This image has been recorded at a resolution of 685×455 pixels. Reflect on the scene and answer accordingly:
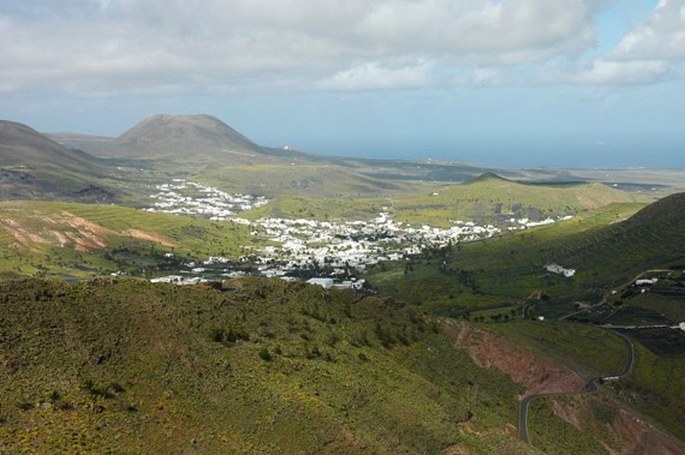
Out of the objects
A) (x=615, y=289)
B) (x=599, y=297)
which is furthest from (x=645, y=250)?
(x=599, y=297)

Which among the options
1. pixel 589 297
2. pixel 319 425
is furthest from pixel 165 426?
pixel 589 297

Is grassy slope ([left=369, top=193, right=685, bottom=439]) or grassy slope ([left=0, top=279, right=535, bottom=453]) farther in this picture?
grassy slope ([left=369, top=193, right=685, bottom=439])

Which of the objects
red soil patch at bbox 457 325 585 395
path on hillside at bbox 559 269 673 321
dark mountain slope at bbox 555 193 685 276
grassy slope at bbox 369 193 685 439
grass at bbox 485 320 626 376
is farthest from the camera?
dark mountain slope at bbox 555 193 685 276

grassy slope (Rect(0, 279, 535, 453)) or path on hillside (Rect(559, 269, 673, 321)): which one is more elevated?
grassy slope (Rect(0, 279, 535, 453))

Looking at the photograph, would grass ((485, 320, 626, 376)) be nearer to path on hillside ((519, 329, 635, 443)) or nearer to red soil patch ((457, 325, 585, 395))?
path on hillside ((519, 329, 635, 443))

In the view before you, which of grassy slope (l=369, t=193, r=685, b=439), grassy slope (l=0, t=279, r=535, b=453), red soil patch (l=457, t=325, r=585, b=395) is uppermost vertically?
grassy slope (l=0, t=279, r=535, b=453)

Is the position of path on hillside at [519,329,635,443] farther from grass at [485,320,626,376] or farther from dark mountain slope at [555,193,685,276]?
dark mountain slope at [555,193,685,276]

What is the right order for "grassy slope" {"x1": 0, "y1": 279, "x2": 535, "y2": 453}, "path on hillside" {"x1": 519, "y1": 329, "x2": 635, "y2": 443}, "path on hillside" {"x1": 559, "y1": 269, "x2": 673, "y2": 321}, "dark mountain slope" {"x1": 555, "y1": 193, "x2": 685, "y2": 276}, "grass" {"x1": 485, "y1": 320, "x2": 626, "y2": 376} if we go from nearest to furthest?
"grassy slope" {"x1": 0, "y1": 279, "x2": 535, "y2": 453} → "path on hillside" {"x1": 519, "y1": 329, "x2": 635, "y2": 443} → "grass" {"x1": 485, "y1": 320, "x2": 626, "y2": 376} → "path on hillside" {"x1": 559, "y1": 269, "x2": 673, "y2": 321} → "dark mountain slope" {"x1": 555, "y1": 193, "x2": 685, "y2": 276}

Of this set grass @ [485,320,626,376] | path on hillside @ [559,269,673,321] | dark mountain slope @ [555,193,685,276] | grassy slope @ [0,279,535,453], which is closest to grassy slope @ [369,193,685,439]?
dark mountain slope @ [555,193,685,276]

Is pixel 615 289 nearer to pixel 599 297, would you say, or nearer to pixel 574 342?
pixel 599 297
